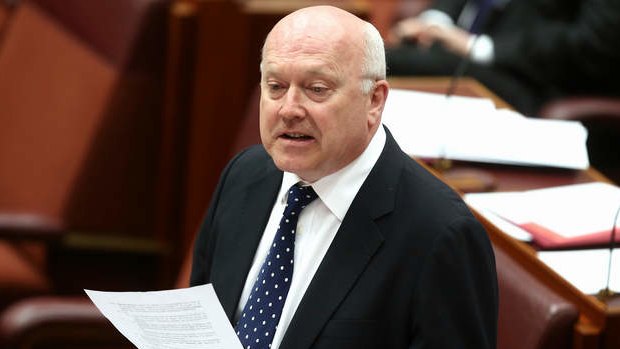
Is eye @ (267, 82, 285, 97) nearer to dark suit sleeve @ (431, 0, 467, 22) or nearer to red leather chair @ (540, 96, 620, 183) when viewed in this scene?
red leather chair @ (540, 96, 620, 183)

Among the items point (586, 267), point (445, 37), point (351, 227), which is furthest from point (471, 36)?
point (351, 227)

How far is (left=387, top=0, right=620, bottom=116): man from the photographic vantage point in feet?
6.87

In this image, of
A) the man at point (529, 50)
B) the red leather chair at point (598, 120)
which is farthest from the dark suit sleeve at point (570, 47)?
the red leather chair at point (598, 120)

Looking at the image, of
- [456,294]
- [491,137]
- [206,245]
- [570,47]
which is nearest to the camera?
[456,294]

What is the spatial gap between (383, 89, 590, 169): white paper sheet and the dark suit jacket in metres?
0.41

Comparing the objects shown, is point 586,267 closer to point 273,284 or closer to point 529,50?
point 273,284

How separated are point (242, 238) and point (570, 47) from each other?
1.19m

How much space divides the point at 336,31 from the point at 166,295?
0.93ft

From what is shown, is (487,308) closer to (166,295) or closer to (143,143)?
(166,295)

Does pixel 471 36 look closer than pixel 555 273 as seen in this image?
No

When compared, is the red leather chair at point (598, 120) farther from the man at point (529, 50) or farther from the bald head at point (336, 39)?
the bald head at point (336, 39)

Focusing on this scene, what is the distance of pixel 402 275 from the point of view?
0.98 metres

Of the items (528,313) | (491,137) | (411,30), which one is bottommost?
(528,313)

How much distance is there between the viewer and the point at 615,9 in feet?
6.73
